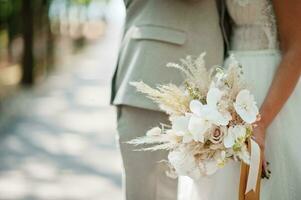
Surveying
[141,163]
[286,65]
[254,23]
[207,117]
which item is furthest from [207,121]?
[141,163]

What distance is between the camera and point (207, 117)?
2100mm

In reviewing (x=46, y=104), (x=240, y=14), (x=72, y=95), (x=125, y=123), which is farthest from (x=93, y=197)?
(x=72, y=95)

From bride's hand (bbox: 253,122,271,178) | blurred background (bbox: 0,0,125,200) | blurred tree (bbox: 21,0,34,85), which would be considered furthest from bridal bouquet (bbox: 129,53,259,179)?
blurred tree (bbox: 21,0,34,85)

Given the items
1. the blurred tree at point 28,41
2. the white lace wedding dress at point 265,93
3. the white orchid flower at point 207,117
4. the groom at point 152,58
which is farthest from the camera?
the blurred tree at point 28,41

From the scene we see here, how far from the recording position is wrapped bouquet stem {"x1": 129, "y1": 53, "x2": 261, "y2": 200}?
2.12 m

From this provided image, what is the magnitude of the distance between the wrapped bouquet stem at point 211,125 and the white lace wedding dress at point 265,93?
227mm

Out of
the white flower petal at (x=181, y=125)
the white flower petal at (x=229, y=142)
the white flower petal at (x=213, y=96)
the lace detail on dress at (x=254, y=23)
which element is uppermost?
the lace detail on dress at (x=254, y=23)

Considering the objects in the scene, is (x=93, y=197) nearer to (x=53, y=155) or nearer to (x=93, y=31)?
(x=53, y=155)

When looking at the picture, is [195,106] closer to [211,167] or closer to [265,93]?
[211,167]

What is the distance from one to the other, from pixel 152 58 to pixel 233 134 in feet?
2.26

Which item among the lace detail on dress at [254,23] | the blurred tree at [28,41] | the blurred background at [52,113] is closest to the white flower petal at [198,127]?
the lace detail on dress at [254,23]

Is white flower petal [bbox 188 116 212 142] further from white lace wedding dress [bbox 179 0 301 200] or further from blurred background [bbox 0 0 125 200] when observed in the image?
blurred background [bbox 0 0 125 200]

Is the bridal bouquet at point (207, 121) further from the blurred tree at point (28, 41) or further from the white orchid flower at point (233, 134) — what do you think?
the blurred tree at point (28, 41)

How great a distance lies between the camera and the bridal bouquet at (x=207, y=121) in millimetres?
2113
